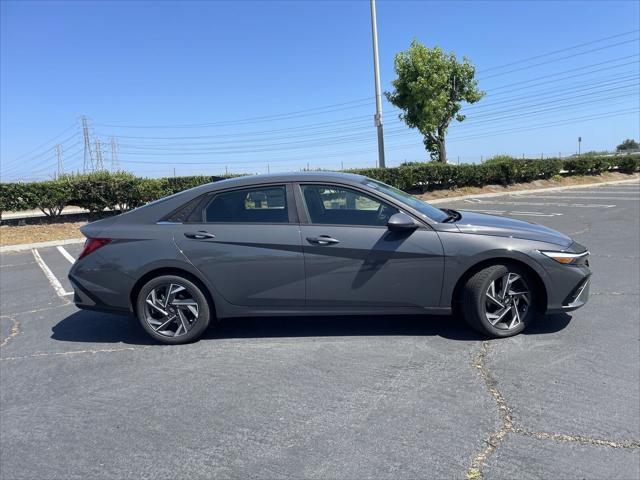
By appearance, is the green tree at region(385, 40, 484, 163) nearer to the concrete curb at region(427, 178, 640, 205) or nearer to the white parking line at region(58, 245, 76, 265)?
the concrete curb at region(427, 178, 640, 205)

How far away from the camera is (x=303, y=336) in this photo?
4.50 meters

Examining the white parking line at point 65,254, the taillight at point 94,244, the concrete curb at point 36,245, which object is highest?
the taillight at point 94,244

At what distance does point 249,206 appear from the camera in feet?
14.6

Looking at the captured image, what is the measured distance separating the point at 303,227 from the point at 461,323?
70.4 inches

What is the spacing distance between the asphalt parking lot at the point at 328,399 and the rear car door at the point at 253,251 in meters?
0.49

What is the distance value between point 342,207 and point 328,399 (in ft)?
5.72

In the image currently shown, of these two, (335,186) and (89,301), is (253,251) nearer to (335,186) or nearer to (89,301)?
(335,186)

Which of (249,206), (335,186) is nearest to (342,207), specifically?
(335,186)

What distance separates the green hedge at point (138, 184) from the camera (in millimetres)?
14258

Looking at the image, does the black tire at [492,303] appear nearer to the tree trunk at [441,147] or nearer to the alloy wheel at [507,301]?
the alloy wheel at [507,301]

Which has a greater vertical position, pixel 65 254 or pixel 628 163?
pixel 628 163

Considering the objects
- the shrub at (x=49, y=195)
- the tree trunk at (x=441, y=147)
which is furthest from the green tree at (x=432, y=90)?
the shrub at (x=49, y=195)

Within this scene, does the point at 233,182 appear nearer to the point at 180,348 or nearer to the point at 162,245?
the point at 162,245

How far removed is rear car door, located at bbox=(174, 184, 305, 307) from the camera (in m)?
4.23
